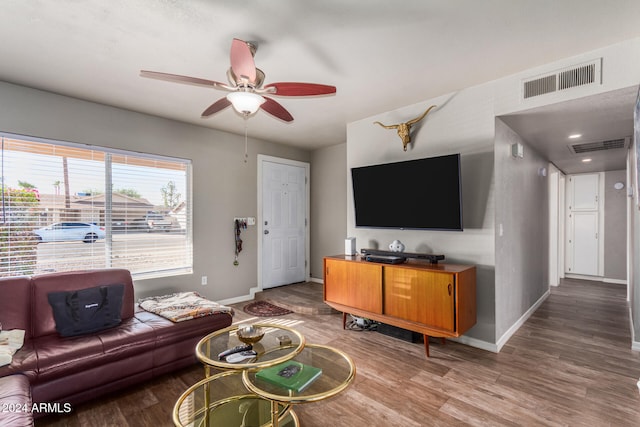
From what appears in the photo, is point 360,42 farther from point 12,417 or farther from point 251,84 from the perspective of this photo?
point 12,417

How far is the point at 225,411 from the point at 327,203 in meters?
3.80

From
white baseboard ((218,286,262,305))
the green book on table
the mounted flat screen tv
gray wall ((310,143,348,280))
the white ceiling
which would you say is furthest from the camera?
gray wall ((310,143,348,280))

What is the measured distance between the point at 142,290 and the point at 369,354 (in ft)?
8.59

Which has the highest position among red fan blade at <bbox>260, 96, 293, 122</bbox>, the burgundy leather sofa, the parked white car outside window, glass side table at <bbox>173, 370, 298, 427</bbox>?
red fan blade at <bbox>260, 96, 293, 122</bbox>

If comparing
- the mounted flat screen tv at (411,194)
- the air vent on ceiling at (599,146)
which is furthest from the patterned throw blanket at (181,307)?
the air vent on ceiling at (599,146)

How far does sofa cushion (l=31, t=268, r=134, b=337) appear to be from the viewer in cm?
229

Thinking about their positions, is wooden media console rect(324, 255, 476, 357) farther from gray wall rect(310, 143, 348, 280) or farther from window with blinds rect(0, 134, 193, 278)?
window with blinds rect(0, 134, 193, 278)

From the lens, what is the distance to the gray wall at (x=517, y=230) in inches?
116

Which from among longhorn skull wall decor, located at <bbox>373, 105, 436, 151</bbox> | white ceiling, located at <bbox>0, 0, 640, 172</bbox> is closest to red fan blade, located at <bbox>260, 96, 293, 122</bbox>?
white ceiling, located at <bbox>0, 0, 640, 172</bbox>

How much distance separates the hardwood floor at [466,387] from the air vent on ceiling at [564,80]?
A: 226 centimetres

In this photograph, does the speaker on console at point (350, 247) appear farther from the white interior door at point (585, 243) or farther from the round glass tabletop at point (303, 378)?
the white interior door at point (585, 243)

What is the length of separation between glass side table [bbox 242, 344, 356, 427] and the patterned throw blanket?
43.6 inches

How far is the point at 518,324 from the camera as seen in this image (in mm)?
3408

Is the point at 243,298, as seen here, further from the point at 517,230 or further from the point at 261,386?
the point at 517,230
